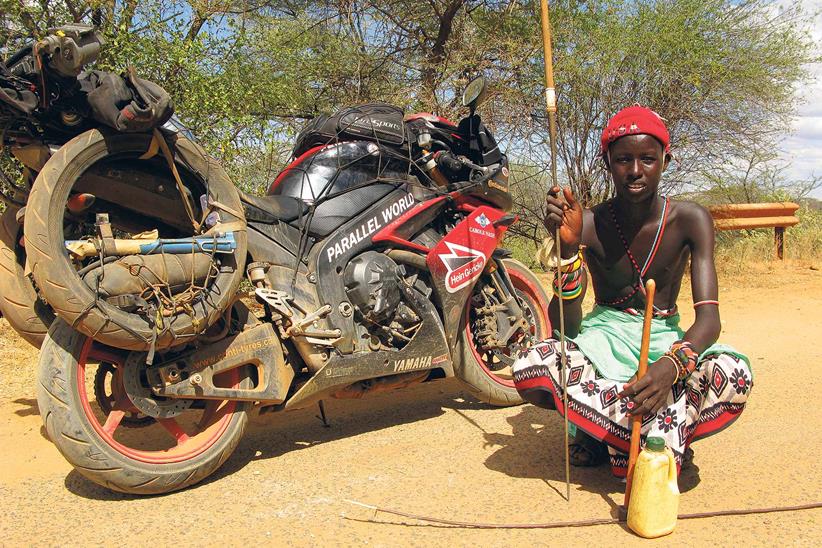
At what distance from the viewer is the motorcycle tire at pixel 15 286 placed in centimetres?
348

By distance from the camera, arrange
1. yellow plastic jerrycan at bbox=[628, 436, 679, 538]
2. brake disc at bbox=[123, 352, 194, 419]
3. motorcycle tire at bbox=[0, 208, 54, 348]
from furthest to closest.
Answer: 1. motorcycle tire at bbox=[0, 208, 54, 348]
2. brake disc at bbox=[123, 352, 194, 419]
3. yellow plastic jerrycan at bbox=[628, 436, 679, 538]

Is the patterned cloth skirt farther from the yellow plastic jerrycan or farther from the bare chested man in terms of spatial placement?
the yellow plastic jerrycan

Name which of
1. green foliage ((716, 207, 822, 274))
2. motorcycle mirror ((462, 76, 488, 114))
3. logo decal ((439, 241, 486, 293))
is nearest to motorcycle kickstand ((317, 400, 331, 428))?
logo decal ((439, 241, 486, 293))

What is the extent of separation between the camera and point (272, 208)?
3.81 metres

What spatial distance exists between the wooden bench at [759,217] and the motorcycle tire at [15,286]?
867cm

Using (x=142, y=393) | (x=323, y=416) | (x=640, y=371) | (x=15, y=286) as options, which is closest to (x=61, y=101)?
(x=15, y=286)

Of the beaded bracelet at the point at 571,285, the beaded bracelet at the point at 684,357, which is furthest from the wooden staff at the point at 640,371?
the beaded bracelet at the point at 571,285

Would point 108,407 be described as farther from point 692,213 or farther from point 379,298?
point 692,213


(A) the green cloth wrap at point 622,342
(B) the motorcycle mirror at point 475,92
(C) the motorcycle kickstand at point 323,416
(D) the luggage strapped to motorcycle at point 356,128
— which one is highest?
(B) the motorcycle mirror at point 475,92

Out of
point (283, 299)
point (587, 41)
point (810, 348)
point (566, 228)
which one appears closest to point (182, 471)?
point (283, 299)

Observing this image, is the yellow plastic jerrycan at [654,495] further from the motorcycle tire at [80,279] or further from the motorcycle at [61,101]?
the motorcycle at [61,101]

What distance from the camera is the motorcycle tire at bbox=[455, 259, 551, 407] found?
180 inches

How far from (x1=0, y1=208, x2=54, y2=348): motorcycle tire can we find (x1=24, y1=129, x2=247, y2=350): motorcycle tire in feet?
2.51

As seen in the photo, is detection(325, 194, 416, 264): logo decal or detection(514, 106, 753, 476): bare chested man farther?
detection(325, 194, 416, 264): logo decal
